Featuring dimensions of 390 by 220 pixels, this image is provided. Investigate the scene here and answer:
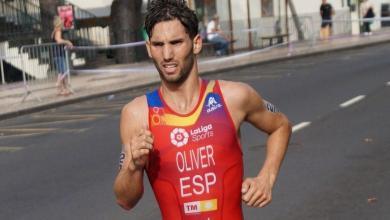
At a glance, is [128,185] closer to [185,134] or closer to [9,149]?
[185,134]

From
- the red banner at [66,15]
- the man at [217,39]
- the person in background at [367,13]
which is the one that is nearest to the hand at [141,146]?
the red banner at [66,15]

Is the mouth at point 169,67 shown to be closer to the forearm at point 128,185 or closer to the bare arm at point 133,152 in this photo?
the bare arm at point 133,152

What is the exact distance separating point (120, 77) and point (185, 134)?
2097cm

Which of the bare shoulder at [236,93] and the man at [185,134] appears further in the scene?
the bare shoulder at [236,93]

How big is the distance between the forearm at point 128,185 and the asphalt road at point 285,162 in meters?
3.91

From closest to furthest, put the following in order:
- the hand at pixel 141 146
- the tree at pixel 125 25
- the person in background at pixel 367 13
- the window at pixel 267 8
Answer: the hand at pixel 141 146 < the tree at pixel 125 25 < the window at pixel 267 8 < the person in background at pixel 367 13

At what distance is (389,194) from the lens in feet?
24.1

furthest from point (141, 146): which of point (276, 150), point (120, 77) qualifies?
point (120, 77)

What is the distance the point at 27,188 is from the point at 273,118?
5.69m

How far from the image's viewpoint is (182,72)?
2.96 metres

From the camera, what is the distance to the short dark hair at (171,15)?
2.94 meters

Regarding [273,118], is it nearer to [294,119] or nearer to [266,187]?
[266,187]

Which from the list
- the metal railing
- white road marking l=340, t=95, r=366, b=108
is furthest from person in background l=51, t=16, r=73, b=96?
Result: white road marking l=340, t=95, r=366, b=108

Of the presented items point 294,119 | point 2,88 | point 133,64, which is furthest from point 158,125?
point 133,64
